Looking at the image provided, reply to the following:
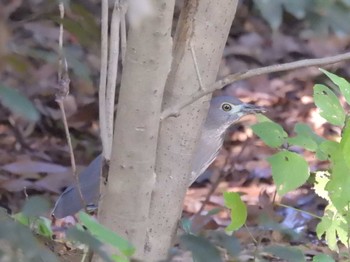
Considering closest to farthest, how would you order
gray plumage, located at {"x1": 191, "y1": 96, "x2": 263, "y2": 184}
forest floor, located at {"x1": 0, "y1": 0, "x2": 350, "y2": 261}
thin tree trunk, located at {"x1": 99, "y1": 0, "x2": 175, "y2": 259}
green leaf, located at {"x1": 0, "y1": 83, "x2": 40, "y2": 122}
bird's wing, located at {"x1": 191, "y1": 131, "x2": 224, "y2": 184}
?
green leaf, located at {"x1": 0, "y1": 83, "x2": 40, "y2": 122} → thin tree trunk, located at {"x1": 99, "y1": 0, "x2": 175, "y2": 259} → bird's wing, located at {"x1": 191, "y1": 131, "x2": 224, "y2": 184} → gray plumage, located at {"x1": 191, "y1": 96, "x2": 263, "y2": 184} → forest floor, located at {"x1": 0, "y1": 0, "x2": 350, "y2": 261}

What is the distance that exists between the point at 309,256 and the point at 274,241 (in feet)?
0.67

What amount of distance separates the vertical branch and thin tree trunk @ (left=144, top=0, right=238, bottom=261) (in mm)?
117

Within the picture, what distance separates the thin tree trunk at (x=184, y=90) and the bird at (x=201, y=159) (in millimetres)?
543

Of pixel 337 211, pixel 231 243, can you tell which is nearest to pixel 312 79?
pixel 337 211

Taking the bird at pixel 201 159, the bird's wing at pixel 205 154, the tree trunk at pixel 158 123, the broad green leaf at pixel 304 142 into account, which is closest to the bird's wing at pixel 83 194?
the bird at pixel 201 159

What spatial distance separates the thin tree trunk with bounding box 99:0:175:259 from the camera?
172 centimetres

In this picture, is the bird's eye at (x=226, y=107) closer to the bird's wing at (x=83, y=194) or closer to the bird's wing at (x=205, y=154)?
the bird's wing at (x=205, y=154)

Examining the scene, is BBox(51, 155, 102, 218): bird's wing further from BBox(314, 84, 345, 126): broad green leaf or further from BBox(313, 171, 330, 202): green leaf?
BBox(314, 84, 345, 126): broad green leaf

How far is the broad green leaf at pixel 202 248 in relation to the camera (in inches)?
43.5

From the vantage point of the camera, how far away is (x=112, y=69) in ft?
6.64

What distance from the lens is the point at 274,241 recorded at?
318 cm

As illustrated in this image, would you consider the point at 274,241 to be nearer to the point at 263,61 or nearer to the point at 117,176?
the point at 117,176

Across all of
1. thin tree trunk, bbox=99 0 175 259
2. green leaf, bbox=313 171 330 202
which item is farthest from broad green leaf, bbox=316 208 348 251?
thin tree trunk, bbox=99 0 175 259

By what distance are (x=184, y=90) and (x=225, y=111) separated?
55.1 inches
